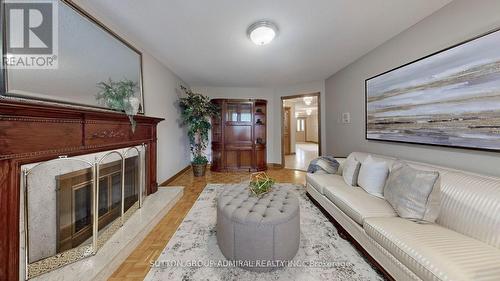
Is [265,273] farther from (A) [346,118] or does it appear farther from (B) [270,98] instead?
(B) [270,98]

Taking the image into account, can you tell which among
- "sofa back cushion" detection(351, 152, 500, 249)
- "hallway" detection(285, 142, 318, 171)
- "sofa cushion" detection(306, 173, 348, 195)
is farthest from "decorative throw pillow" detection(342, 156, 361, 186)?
"hallway" detection(285, 142, 318, 171)

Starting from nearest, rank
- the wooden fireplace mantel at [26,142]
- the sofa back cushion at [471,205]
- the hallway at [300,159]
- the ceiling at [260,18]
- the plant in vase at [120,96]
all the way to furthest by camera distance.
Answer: the wooden fireplace mantel at [26,142], the sofa back cushion at [471,205], the ceiling at [260,18], the plant in vase at [120,96], the hallway at [300,159]

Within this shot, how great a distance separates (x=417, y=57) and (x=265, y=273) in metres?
2.88

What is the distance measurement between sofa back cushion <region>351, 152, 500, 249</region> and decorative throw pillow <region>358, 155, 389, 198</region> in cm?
52

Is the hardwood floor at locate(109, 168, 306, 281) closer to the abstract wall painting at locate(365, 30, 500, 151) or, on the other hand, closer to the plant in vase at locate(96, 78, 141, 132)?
the plant in vase at locate(96, 78, 141, 132)

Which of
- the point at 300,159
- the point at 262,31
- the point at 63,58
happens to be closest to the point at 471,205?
the point at 262,31

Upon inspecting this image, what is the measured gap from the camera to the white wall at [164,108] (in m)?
3.13

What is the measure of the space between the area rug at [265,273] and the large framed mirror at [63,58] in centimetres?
169

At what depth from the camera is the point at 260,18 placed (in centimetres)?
211

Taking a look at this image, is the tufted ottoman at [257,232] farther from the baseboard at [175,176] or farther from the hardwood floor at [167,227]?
the baseboard at [175,176]

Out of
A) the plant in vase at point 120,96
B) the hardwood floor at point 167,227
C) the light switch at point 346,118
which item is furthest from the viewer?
the light switch at point 346,118

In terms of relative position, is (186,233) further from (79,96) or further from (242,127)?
(242,127)

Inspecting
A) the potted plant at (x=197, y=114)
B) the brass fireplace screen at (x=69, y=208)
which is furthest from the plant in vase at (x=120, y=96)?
the potted plant at (x=197, y=114)

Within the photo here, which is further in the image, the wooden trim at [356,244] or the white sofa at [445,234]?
the wooden trim at [356,244]
